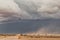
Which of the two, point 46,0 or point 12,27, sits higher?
point 46,0

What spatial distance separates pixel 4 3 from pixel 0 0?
0.19ft

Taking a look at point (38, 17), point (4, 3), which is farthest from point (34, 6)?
point (4, 3)

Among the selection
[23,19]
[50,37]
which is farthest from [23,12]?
[50,37]

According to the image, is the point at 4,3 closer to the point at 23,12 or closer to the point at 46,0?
the point at 23,12

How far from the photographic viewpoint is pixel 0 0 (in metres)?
1.44

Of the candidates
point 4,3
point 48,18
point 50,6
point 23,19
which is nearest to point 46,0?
point 50,6

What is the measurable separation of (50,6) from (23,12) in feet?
1.03

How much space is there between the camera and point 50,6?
141 centimetres

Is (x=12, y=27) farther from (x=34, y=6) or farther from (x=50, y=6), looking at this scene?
(x=50, y=6)

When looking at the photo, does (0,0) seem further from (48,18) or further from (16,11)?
(48,18)

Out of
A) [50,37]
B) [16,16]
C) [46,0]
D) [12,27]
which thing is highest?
[46,0]

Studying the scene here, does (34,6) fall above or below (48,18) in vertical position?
above

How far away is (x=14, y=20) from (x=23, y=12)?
139 mm

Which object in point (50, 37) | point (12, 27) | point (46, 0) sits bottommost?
point (50, 37)
